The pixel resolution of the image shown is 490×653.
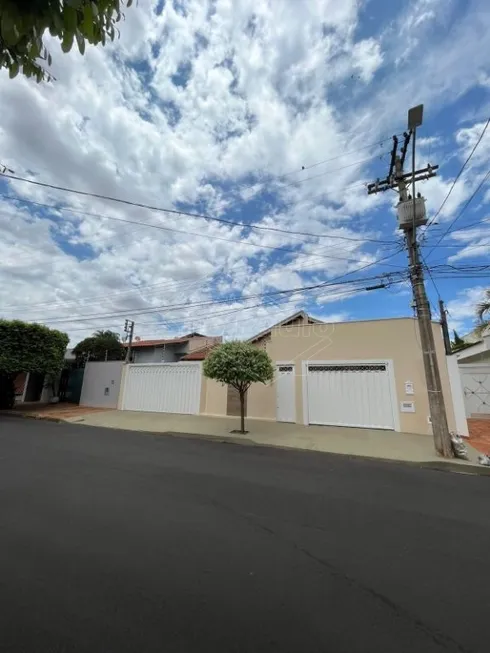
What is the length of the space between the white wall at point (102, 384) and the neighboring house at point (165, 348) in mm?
12599

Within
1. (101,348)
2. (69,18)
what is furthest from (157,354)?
(69,18)

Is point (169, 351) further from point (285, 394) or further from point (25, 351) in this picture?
point (285, 394)


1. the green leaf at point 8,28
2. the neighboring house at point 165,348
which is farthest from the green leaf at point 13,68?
the neighboring house at point 165,348

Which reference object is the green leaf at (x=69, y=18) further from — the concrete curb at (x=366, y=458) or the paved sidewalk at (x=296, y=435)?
the paved sidewalk at (x=296, y=435)

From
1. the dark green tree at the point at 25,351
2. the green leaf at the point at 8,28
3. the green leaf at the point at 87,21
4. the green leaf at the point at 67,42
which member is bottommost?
the green leaf at the point at 8,28

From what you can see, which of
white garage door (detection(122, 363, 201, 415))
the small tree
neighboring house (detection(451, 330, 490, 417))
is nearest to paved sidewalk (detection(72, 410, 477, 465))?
A: white garage door (detection(122, 363, 201, 415))

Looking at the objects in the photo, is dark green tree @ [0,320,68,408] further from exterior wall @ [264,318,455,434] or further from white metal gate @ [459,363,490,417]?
white metal gate @ [459,363,490,417]

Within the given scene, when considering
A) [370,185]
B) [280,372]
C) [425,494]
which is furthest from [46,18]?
[280,372]

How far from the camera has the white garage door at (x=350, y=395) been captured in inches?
468

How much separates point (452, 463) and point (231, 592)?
23.3 feet

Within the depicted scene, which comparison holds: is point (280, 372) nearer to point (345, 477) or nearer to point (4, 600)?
point (345, 477)

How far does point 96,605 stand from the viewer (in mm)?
2373

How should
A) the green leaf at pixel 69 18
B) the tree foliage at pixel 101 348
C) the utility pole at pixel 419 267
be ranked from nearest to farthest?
the green leaf at pixel 69 18, the utility pole at pixel 419 267, the tree foliage at pixel 101 348

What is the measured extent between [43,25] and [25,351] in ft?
58.7
